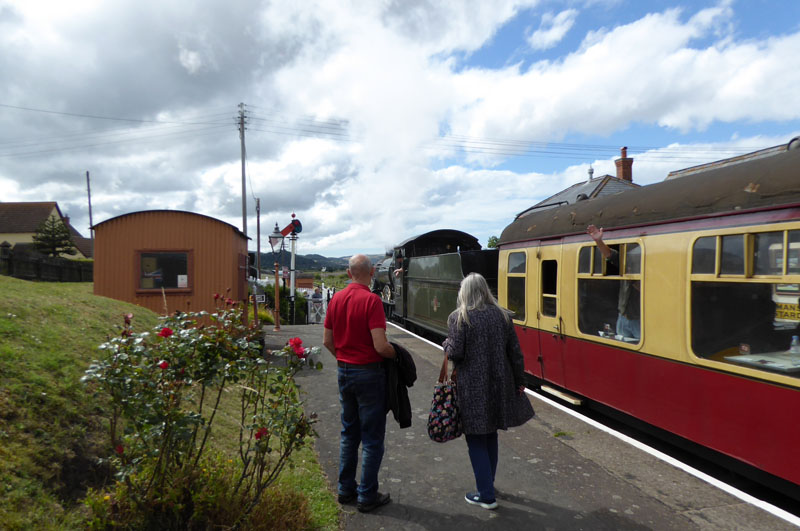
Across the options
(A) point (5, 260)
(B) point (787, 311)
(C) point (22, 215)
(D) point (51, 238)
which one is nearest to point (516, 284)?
(B) point (787, 311)

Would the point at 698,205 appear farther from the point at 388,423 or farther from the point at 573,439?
the point at 388,423

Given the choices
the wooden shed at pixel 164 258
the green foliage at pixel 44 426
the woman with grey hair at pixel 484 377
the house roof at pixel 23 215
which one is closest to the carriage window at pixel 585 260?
the woman with grey hair at pixel 484 377

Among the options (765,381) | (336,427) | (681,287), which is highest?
(681,287)

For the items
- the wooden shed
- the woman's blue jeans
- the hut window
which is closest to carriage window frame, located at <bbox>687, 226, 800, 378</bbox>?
the woman's blue jeans

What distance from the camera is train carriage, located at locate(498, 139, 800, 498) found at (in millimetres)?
3598

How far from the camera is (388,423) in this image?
5.81 meters

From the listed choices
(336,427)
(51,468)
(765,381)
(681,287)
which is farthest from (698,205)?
(51,468)

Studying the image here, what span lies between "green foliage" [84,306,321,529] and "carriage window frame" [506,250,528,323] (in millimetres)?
4864

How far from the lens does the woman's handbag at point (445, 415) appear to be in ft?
11.8

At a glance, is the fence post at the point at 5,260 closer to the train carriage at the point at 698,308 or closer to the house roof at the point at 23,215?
the train carriage at the point at 698,308

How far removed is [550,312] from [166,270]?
7893 mm

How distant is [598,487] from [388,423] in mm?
2503

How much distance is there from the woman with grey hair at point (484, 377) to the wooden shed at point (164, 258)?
7.62 metres

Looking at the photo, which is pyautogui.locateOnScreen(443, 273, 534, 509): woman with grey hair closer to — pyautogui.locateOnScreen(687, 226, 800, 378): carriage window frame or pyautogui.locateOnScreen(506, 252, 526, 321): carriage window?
pyautogui.locateOnScreen(687, 226, 800, 378): carriage window frame
